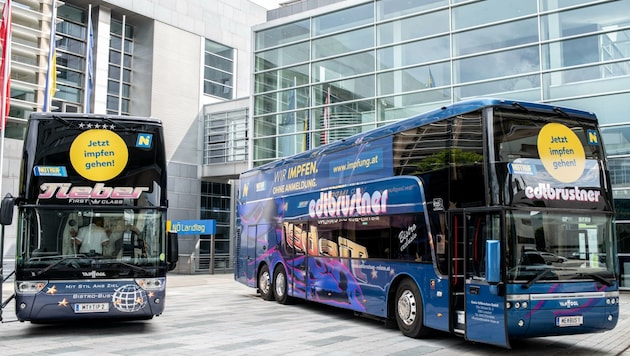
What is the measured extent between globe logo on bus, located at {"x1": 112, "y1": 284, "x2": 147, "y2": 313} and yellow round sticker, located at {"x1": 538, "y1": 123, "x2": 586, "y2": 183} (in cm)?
694

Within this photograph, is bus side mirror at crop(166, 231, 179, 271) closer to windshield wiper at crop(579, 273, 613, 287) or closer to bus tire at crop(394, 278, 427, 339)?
bus tire at crop(394, 278, 427, 339)

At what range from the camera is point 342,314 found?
13.9 metres

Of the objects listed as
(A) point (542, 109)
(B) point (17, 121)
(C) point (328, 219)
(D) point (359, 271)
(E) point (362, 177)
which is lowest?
(D) point (359, 271)

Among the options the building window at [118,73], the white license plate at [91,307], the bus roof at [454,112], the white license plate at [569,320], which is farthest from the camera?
the building window at [118,73]

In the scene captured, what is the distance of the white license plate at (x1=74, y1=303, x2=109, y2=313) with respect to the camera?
9.94 metres

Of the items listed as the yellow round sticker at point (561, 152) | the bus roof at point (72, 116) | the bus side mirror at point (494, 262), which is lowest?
the bus side mirror at point (494, 262)

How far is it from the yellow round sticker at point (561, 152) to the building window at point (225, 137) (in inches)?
956

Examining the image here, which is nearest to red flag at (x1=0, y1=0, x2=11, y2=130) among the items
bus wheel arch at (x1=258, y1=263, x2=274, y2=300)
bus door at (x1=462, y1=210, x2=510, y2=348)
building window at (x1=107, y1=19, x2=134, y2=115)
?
bus wheel arch at (x1=258, y1=263, x2=274, y2=300)

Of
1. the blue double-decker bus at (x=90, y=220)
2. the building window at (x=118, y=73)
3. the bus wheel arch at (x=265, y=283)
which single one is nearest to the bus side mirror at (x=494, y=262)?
the blue double-decker bus at (x=90, y=220)

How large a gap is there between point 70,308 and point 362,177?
583cm

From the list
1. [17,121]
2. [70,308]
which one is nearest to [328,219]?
[70,308]

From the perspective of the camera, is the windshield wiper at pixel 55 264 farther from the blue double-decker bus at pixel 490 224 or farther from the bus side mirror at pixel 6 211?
the blue double-decker bus at pixel 490 224

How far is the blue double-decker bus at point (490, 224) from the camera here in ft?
26.8

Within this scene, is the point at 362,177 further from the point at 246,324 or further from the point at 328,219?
the point at 246,324
